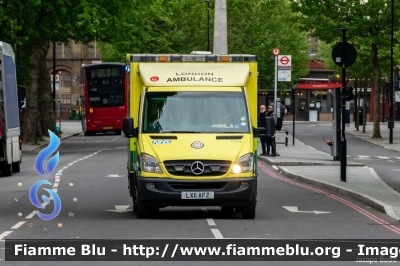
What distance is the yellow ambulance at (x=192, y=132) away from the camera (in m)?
16.6

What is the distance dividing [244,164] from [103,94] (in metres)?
43.6

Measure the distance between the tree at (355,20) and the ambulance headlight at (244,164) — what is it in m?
40.4

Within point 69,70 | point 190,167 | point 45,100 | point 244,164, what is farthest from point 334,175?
point 69,70

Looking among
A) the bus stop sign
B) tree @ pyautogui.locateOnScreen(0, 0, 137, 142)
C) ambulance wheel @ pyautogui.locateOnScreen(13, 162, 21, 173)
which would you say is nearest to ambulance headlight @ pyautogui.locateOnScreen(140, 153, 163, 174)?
the bus stop sign

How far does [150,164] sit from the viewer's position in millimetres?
16688

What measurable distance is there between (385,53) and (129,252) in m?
56.5

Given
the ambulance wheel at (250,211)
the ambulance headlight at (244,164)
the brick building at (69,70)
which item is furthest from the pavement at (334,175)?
the brick building at (69,70)

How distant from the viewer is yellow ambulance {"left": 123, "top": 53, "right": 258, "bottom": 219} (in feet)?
54.5

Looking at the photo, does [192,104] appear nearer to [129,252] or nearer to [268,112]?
[129,252]

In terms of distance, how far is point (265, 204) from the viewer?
2062 cm

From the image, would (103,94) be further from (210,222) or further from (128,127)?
(210,222)

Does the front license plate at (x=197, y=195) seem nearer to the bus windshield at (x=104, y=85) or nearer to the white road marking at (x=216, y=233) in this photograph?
the white road marking at (x=216, y=233)

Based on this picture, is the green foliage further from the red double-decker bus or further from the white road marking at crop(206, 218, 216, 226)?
the white road marking at crop(206, 218, 216, 226)

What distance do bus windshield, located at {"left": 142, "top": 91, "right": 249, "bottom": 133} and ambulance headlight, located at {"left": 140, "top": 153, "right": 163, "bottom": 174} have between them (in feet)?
2.72
